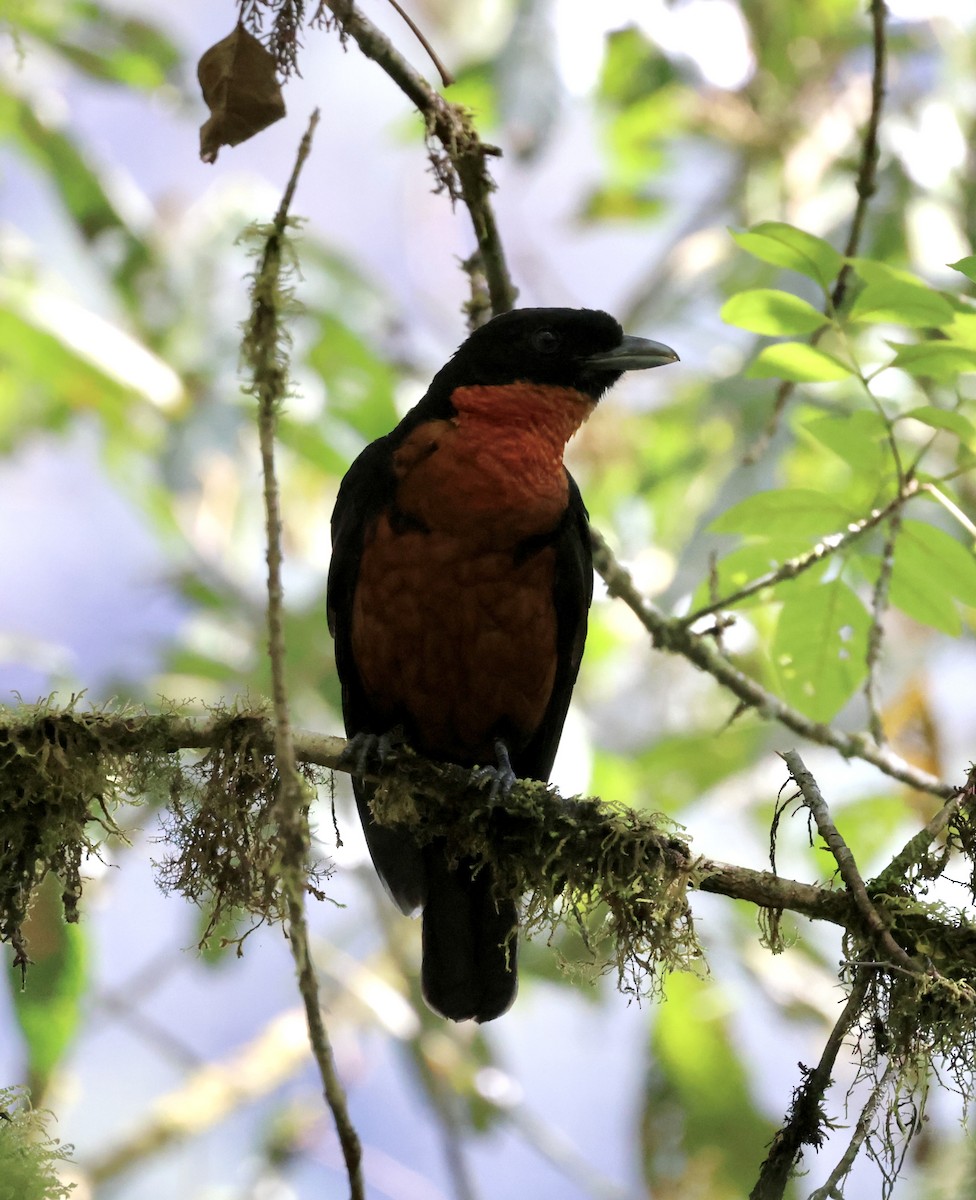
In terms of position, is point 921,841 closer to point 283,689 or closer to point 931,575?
point 931,575

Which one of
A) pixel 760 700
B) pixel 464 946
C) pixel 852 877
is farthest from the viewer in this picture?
pixel 464 946

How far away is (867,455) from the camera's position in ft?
8.83

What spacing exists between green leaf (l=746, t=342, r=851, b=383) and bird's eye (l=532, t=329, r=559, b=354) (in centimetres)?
108

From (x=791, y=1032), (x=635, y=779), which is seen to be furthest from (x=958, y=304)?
(x=791, y=1032)

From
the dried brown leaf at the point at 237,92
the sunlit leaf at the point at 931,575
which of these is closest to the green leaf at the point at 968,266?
the sunlit leaf at the point at 931,575

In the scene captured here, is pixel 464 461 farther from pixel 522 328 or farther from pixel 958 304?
pixel 958 304

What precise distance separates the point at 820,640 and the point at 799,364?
2.08 feet

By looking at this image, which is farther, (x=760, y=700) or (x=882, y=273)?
(x=760, y=700)

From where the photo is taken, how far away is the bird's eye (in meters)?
3.53

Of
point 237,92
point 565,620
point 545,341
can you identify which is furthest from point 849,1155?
point 545,341

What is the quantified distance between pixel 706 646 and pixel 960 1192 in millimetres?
1541

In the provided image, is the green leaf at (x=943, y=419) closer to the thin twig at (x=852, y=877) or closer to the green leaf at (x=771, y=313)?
the green leaf at (x=771, y=313)

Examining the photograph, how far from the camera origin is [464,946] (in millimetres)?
3270

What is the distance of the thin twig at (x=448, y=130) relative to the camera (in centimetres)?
274
